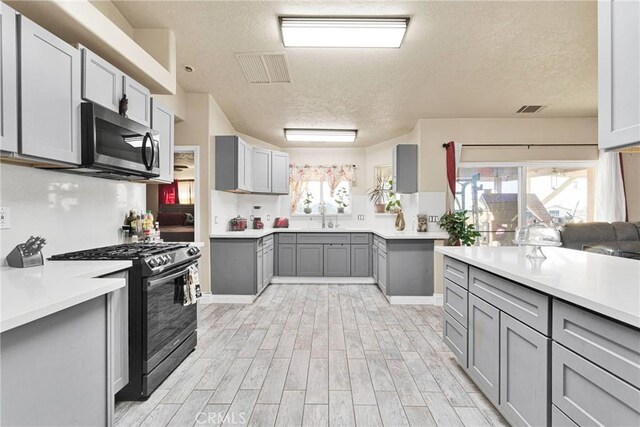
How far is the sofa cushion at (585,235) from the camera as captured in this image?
399 cm

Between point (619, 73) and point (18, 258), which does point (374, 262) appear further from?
point (18, 258)

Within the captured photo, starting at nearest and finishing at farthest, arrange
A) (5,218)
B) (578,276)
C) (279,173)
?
(578,276) → (5,218) → (279,173)

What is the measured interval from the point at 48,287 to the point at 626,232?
5.82 metres

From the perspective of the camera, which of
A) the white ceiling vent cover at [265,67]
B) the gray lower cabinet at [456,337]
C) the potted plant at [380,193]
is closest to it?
the gray lower cabinet at [456,337]

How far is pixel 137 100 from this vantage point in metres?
2.44

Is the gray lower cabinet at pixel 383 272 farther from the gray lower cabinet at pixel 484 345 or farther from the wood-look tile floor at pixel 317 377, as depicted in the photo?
the gray lower cabinet at pixel 484 345

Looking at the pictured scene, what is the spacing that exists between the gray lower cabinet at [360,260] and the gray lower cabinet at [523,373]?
354 cm

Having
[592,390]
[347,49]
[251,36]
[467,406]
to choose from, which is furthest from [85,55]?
Result: [467,406]

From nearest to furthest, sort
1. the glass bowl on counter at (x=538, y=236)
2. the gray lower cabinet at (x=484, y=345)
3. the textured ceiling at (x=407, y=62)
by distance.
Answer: the gray lower cabinet at (x=484, y=345) → the glass bowl on counter at (x=538, y=236) → the textured ceiling at (x=407, y=62)

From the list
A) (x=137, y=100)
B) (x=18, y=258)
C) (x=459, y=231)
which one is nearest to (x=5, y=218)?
(x=18, y=258)

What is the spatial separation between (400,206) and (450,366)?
10.4ft

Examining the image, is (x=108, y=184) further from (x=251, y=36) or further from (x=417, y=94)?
(x=417, y=94)

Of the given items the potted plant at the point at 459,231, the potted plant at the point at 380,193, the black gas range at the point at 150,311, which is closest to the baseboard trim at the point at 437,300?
the potted plant at the point at 459,231

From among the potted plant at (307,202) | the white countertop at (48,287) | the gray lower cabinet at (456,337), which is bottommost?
the gray lower cabinet at (456,337)
